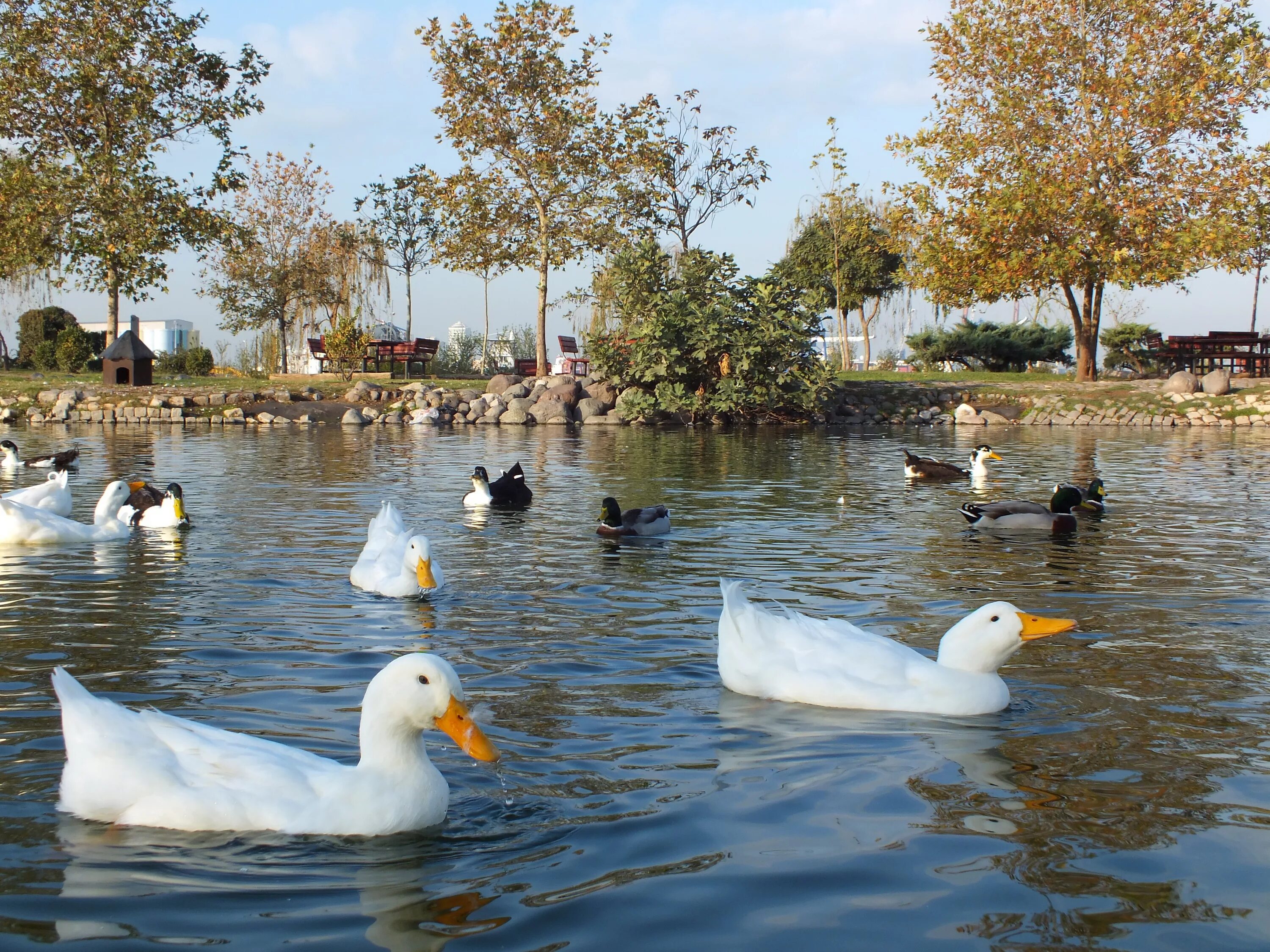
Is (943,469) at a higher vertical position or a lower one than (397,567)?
higher

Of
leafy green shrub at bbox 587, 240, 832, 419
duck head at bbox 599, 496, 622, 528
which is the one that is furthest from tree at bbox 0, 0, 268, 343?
duck head at bbox 599, 496, 622, 528

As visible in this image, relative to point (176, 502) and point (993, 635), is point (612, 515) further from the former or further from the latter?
point (993, 635)

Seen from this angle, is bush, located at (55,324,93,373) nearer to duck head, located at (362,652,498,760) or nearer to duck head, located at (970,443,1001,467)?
duck head, located at (970,443,1001,467)

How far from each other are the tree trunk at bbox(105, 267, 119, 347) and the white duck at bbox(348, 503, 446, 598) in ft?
89.9

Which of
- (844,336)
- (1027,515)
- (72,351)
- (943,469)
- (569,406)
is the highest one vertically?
(844,336)

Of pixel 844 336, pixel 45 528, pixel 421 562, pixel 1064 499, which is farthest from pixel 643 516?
pixel 844 336

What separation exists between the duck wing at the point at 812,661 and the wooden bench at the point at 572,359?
34893 mm

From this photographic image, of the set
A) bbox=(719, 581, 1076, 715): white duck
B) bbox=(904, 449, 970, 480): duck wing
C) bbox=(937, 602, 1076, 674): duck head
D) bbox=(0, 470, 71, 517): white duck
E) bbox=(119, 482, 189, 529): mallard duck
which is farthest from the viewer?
bbox=(904, 449, 970, 480): duck wing

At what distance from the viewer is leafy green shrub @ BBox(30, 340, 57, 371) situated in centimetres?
3716

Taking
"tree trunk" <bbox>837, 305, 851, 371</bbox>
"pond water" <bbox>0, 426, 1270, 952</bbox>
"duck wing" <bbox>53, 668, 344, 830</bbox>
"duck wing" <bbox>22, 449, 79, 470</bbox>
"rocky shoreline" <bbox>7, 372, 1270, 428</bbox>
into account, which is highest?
"tree trunk" <bbox>837, 305, 851, 371</bbox>

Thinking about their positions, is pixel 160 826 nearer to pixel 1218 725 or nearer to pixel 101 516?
pixel 1218 725

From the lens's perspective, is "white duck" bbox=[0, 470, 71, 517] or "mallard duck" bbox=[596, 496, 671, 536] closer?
"mallard duck" bbox=[596, 496, 671, 536]

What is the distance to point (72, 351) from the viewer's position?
36.7 metres

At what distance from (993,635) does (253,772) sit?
318cm
